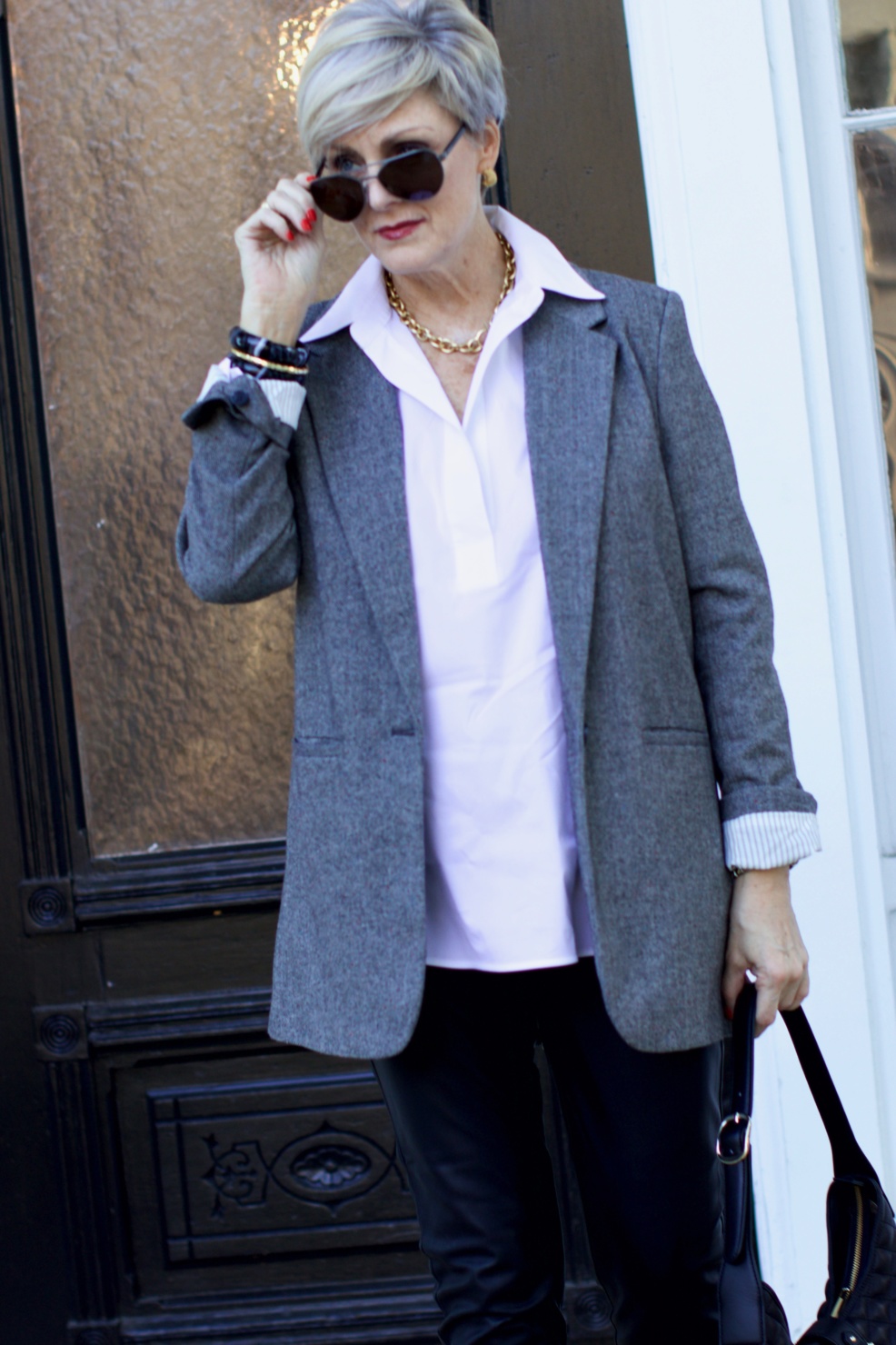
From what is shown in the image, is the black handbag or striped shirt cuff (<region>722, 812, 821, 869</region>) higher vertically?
striped shirt cuff (<region>722, 812, 821, 869</region>)

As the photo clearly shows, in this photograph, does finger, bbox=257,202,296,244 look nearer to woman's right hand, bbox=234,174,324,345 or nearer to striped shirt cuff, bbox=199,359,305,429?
woman's right hand, bbox=234,174,324,345

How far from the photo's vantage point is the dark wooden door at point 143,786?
8.41ft

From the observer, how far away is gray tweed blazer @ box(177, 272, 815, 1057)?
1.50m

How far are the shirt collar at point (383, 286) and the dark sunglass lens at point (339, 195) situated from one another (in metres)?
0.13

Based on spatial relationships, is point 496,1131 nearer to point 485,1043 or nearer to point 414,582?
point 485,1043

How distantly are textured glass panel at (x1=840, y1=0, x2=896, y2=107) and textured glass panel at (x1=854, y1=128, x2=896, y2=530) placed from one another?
0.12 meters

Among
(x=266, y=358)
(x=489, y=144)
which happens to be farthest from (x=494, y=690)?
(x=489, y=144)

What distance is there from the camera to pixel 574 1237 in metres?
2.53

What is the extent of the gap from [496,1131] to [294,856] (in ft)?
1.32

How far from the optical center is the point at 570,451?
1525 millimetres

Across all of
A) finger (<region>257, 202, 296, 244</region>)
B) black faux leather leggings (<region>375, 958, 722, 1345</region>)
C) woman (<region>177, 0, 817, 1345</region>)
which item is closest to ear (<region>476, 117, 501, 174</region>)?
woman (<region>177, 0, 817, 1345</region>)

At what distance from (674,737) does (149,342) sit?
4.90ft

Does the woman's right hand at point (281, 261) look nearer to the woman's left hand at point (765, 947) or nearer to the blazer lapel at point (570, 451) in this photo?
the blazer lapel at point (570, 451)

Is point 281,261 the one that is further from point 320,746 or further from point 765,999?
point 765,999
